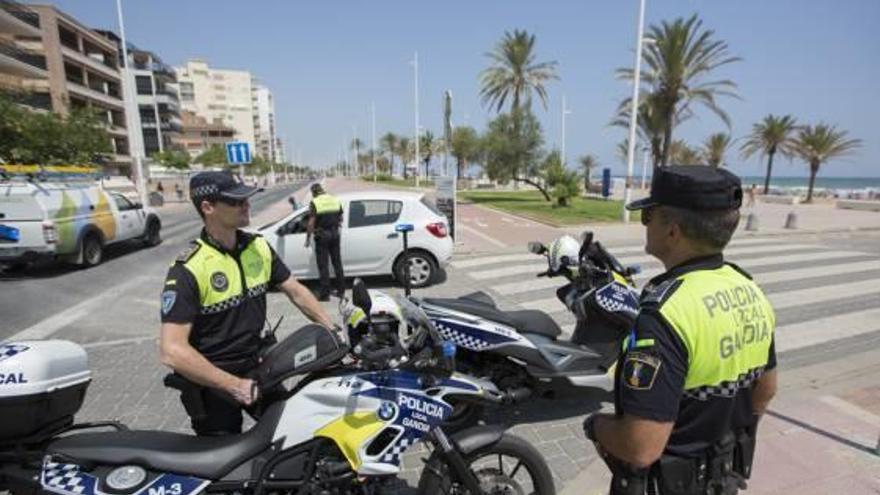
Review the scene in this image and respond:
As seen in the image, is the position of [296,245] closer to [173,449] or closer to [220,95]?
[173,449]

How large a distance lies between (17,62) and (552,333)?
49531 mm

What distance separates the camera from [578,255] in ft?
13.6

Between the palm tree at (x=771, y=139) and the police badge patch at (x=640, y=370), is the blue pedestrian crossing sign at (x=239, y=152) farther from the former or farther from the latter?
the palm tree at (x=771, y=139)

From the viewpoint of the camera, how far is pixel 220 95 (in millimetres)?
132625

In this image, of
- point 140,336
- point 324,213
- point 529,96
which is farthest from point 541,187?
point 140,336

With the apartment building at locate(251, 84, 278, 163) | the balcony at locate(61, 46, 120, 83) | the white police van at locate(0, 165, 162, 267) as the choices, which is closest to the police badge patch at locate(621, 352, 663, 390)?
the white police van at locate(0, 165, 162, 267)

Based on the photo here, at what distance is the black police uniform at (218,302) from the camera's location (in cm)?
233

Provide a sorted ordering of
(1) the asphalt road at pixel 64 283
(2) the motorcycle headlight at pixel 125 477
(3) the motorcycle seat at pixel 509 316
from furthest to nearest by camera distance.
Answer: (1) the asphalt road at pixel 64 283, (3) the motorcycle seat at pixel 509 316, (2) the motorcycle headlight at pixel 125 477

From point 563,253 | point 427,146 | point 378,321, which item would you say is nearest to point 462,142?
point 427,146

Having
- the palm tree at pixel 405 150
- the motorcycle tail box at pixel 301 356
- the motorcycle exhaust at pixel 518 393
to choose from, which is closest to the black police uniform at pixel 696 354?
the motorcycle tail box at pixel 301 356

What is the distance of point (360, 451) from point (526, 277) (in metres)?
7.51

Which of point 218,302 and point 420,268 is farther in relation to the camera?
point 420,268

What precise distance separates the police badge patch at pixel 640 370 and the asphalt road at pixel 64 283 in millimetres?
7886

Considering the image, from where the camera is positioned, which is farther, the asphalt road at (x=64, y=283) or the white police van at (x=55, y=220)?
the white police van at (x=55, y=220)
